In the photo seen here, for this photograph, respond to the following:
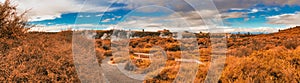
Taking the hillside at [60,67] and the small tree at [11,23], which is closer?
the hillside at [60,67]

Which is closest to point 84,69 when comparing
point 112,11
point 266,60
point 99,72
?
point 99,72

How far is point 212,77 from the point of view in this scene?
32.9ft

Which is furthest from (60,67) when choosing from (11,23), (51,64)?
(11,23)

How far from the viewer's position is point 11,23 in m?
10.8

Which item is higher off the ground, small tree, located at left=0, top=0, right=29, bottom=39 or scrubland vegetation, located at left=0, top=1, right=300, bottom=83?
small tree, located at left=0, top=0, right=29, bottom=39

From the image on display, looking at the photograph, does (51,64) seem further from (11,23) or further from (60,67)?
(11,23)

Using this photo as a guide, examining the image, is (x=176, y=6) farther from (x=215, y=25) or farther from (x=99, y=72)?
(x=99, y=72)

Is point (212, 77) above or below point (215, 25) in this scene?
below

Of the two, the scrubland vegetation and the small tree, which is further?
the small tree

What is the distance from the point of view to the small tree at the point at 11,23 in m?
10.3

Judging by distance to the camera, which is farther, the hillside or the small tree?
the small tree

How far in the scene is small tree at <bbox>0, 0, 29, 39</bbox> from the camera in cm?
1030

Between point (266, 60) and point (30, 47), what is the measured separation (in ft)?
24.9

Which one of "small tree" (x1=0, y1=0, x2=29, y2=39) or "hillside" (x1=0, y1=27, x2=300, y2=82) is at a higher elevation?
"small tree" (x1=0, y1=0, x2=29, y2=39)
